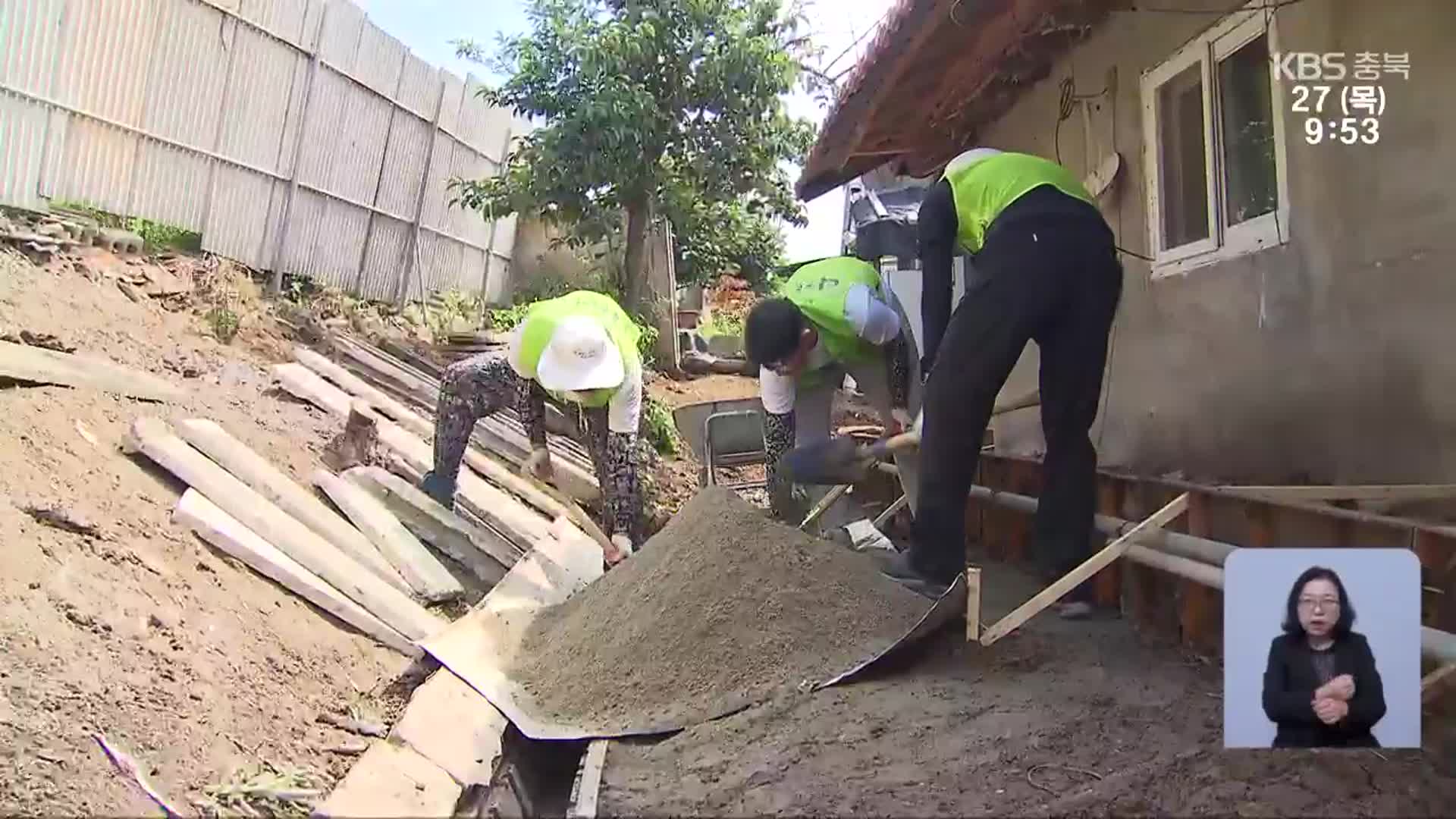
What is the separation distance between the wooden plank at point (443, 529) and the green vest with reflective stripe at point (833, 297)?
1.52m

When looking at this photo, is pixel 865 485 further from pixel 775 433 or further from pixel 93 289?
pixel 93 289

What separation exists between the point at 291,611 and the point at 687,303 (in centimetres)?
1037

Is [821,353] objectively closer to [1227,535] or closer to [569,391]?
[569,391]

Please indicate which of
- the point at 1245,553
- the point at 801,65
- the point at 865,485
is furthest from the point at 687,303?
the point at 1245,553

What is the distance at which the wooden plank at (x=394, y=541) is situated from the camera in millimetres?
3844

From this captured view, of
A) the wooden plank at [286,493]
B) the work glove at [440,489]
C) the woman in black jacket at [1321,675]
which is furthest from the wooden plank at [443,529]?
the woman in black jacket at [1321,675]

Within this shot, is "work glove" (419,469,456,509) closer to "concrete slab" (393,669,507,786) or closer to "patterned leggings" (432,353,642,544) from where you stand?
"patterned leggings" (432,353,642,544)

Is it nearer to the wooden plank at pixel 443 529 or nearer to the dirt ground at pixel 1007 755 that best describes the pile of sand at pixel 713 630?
the dirt ground at pixel 1007 755

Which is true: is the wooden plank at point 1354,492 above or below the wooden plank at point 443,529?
above

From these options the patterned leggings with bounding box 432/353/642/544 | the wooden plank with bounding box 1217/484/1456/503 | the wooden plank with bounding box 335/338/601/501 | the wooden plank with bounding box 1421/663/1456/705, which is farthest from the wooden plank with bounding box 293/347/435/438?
the wooden plank with bounding box 1421/663/1456/705

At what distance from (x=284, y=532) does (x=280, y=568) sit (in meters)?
0.27

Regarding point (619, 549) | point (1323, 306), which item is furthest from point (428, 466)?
point (1323, 306)

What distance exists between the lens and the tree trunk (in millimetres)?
9345

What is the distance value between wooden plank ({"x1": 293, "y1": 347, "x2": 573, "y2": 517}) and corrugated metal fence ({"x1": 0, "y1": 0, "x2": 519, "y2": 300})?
1.49 m
